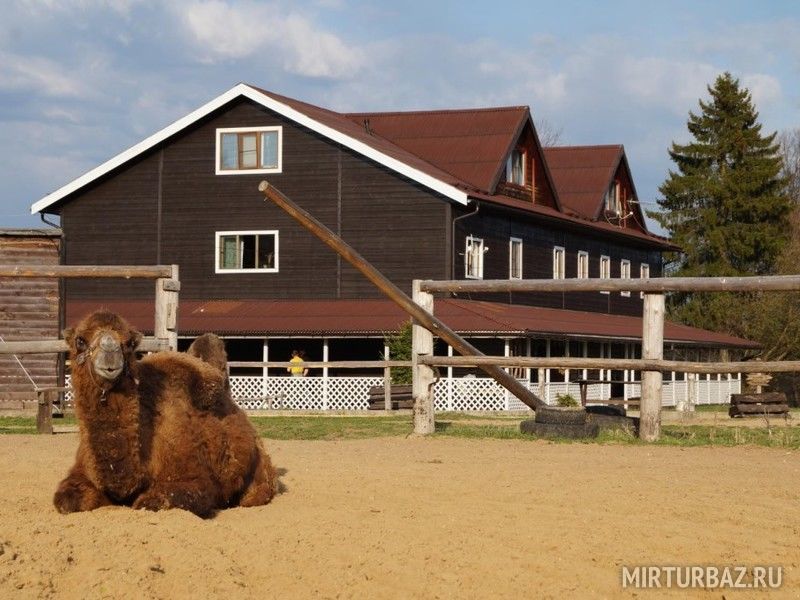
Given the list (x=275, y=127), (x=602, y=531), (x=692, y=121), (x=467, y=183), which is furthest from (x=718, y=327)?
(x=602, y=531)

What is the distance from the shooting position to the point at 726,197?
6706cm

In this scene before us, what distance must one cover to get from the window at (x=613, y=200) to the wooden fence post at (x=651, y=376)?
3590cm

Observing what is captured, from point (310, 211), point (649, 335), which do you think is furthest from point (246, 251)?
point (649, 335)

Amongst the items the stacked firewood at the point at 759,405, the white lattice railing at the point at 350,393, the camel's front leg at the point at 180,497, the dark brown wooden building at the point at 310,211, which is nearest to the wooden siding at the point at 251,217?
the dark brown wooden building at the point at 310,211

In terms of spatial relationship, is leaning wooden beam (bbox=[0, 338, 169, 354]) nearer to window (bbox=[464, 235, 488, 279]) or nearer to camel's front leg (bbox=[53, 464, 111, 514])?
camel's front leg (bbox=[53, 464, 111, 514])

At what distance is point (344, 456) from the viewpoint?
39.5 ft

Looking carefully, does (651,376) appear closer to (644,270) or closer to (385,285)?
(385,285)

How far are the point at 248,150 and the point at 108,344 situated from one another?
33.1 metres

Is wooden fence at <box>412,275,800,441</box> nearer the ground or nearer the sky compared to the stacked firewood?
nearer the sky

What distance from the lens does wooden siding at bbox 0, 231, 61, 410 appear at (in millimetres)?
23094

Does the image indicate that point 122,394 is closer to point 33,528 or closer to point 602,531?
point 33,528

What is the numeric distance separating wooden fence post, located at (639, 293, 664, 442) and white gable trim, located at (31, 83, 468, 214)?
2298cm

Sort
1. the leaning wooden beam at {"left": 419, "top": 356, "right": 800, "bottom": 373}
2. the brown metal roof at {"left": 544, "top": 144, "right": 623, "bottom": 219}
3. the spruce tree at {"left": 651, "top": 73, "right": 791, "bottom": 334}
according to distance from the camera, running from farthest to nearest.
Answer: the spruce tree at {"left": 651, "top": 73, "right": 791, "bottom": 334}, the brown metal roof at {"left": 544, "top": 144, "right": 623, "bottom": 219}, the leaning wooden beam at {"left": 419, "top": 356, "right": 800, "bottom": 373}

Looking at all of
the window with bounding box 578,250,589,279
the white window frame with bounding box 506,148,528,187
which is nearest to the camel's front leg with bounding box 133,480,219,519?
the white window frame with bounding box 506,148,528,187
